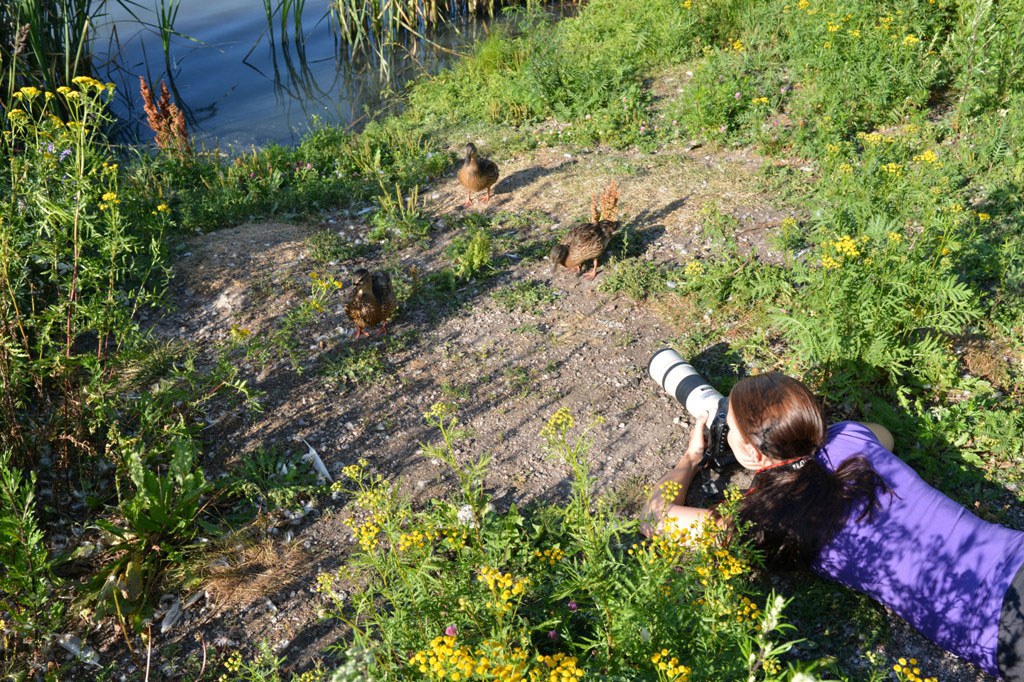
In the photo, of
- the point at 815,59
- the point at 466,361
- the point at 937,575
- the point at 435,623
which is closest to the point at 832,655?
the point at 937,575

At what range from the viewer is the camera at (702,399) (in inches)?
172

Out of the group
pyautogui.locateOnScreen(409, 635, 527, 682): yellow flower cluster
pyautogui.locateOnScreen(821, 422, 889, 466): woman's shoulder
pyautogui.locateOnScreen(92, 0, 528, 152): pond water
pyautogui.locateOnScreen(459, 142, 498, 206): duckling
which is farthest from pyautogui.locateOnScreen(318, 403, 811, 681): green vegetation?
pyautogui.locateOnScreen(92, 0, 528, 152): pond water

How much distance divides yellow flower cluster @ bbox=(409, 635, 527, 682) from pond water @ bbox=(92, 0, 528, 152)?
887cm

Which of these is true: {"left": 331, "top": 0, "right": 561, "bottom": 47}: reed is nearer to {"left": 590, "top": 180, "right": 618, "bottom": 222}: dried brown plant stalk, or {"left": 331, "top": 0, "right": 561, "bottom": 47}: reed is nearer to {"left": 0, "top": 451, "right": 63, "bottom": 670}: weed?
{"left": 590, "top": 180, "right": 618, "bottom": 222}: dried brown plant stalk

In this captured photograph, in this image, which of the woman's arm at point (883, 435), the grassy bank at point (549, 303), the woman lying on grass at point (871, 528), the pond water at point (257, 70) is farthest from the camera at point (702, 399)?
the pond water at point (257, 70)

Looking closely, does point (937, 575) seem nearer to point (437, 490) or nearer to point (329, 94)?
point (437, 490)

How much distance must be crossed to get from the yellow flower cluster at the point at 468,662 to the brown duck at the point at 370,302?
10.8ft

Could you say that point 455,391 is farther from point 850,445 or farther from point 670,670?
point 670,670

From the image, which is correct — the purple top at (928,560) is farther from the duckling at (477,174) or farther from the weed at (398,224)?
the duckling at (477,174)

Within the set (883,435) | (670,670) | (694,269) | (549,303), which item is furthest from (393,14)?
(670,670)

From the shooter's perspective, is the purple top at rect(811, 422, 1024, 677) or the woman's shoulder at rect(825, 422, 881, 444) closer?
the purple top at rect(811, 422, 1024, 677)

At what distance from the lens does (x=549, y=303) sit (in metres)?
6.11

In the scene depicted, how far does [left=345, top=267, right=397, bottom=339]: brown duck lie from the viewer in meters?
5.53

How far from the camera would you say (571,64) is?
945cm
